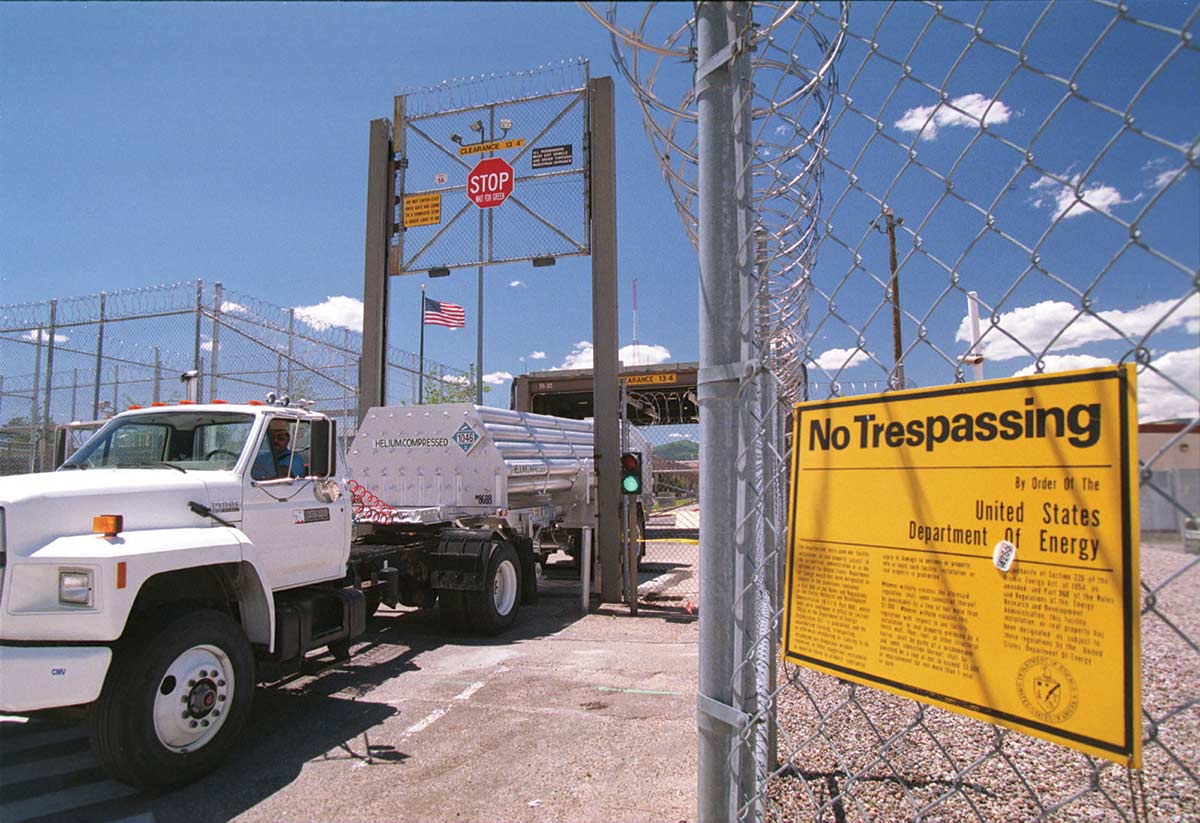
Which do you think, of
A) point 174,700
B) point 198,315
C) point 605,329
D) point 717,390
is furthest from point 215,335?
point 717,390

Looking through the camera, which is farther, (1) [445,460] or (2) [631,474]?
(2) [631,474]

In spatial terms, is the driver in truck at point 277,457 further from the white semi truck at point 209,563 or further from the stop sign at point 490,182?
the stop sign at point 490,182

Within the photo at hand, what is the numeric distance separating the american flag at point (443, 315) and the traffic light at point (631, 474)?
12.0 meters

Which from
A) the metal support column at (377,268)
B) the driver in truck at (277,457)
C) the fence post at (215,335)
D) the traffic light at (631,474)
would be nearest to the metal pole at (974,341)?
the driver in truck at (277,457)

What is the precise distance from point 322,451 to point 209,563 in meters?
1.44

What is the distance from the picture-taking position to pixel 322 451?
A: 604cm

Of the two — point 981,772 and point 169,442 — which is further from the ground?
point 169,442

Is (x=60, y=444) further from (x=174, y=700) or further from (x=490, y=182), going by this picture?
(x=490, y=182)

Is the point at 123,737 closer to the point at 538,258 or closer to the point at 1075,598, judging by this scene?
the point at 1075,598

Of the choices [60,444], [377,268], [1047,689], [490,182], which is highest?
[490,182]

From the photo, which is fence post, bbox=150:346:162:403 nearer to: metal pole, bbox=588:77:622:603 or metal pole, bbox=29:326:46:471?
metal pole, bbox=29:326:46:471

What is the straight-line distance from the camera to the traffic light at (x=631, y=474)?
9992 millimetres

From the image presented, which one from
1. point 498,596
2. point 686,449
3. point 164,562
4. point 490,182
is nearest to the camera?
point 164,562

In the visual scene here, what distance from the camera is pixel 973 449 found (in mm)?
1373
